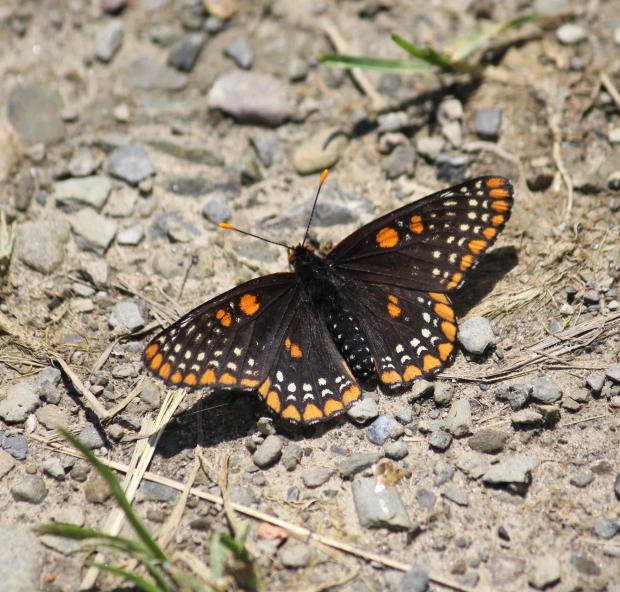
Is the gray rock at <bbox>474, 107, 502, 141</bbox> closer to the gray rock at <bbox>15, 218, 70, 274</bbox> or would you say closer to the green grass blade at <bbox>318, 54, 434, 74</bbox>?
the green grass blade at <bbox>318, 54, 434, 74</bbox>

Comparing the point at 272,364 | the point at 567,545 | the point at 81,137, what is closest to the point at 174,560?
the point at 272,364

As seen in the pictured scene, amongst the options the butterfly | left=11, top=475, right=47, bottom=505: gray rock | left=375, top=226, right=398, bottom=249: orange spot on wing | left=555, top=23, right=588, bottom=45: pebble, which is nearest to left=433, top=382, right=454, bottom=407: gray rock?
the butterfly

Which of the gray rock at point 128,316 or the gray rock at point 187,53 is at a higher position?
the gray rock at point 187,53

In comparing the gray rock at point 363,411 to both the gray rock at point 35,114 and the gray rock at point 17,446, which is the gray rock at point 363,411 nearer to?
the gray rock at point 17,446

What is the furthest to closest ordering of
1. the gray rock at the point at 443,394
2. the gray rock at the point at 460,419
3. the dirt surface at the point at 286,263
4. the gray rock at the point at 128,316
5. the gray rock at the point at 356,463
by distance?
1. the gray rock at the point at 128,316
2. the gray rock at the point at 443,394
3. the gray rock at the point at 460,419
4. the gray rock at the point at 356,463
5. the dirt surface at the point at 286,263

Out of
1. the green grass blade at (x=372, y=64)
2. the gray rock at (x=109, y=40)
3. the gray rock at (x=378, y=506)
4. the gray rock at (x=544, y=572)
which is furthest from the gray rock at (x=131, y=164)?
the gray rock at (x=544, y=572)

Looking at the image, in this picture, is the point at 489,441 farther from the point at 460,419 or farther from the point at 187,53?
the point at 187,53

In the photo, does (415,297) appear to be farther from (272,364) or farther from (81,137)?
(81,137)
